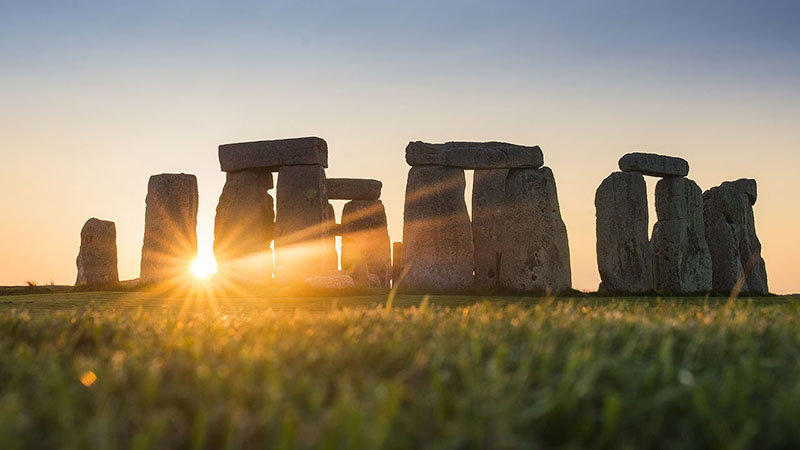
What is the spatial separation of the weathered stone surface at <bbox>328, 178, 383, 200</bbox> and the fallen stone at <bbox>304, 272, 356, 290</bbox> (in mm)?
7404

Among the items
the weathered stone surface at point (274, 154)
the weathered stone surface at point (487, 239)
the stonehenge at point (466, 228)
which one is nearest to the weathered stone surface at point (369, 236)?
the stonehenge at point (466, 228)

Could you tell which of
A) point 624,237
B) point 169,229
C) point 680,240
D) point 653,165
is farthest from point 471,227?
point 169,229

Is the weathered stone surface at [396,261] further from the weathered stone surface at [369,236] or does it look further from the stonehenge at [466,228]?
the stonehenge at [466,228]

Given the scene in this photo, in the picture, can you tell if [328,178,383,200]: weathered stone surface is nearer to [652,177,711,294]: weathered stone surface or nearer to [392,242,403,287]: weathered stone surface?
[392,242,403,287]: weathered stone surface

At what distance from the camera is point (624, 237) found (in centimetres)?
1549

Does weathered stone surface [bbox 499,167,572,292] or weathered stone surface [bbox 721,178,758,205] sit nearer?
weathered stone surface [bbox 499,167,572,292]

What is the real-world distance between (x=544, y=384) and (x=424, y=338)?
3.34 feet

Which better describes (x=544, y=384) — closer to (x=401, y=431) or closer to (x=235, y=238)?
(x=401, y=431)

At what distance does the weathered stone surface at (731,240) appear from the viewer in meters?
17.0

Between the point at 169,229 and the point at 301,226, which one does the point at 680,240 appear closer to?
the point at 301,226

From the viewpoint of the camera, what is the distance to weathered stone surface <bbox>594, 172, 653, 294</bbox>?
15.4 m

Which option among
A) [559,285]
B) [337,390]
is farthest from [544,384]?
[559,285]

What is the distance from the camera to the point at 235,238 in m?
17.3

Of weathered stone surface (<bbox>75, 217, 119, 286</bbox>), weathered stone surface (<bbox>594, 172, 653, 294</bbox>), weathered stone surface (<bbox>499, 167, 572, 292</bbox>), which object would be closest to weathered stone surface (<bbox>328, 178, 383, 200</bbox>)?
weathered stone surface (<bbox>75, 217, 119, 286</bbox>)
